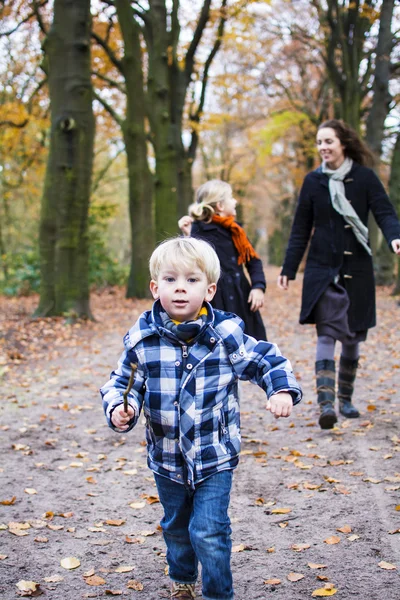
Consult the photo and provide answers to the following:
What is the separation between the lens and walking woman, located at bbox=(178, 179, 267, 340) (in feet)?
16.9

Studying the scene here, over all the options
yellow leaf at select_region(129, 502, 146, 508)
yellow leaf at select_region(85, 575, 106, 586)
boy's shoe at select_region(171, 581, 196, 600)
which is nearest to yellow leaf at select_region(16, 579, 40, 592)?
yellow leaf at select_region(85, 575, 106, 586)

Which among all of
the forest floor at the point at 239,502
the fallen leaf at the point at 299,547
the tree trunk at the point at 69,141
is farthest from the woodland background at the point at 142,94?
the fallen leaf at the point at 299,547

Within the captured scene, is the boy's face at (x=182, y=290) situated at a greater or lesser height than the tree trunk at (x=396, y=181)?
lesser

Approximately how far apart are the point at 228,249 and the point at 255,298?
417 mm

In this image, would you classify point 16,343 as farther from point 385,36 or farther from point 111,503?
point 385,36

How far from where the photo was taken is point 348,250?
5758 millimetres

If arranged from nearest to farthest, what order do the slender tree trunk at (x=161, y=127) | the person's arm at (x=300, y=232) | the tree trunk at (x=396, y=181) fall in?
the person's arm at (x=300, y=232) → the slender tree trunk at (x=161, y=127) → the tree trunk at (x=396, y=181)

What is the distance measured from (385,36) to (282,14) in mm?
6670

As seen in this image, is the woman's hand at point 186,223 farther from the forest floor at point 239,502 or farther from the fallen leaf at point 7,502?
the fallen leaf at point 7,502

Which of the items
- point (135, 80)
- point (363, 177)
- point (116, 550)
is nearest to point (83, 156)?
point (135, 80)

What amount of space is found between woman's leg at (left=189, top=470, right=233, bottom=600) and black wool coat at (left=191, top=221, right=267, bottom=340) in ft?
8.31

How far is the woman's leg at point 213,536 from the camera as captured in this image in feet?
8.68

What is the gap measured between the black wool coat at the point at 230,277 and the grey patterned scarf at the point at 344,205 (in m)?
0.90

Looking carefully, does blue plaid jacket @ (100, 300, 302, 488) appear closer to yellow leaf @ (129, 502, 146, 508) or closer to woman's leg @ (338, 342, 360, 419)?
yellow leaf @ (129, 502, 146, 508)
